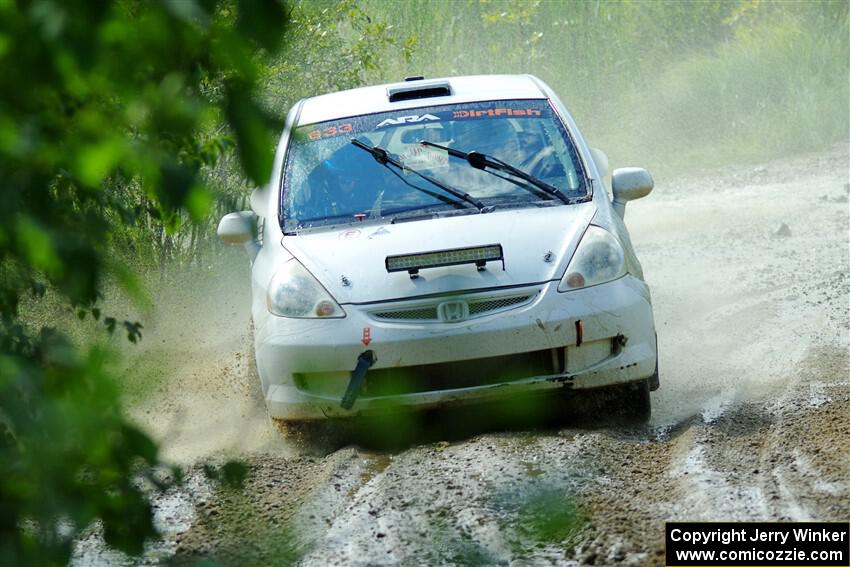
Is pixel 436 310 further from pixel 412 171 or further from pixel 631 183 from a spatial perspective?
pixel 631 183

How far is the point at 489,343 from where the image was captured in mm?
5660

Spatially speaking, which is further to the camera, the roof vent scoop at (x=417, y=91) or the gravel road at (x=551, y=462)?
the roof vent scoop at (x=417, y=91)

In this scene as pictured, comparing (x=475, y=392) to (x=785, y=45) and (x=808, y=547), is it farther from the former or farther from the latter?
(x=785, y=45)

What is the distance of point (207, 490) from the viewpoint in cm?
549

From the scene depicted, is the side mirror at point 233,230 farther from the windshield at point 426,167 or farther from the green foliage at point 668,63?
the green foliage at point 668,63

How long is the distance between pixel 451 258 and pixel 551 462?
1.10m

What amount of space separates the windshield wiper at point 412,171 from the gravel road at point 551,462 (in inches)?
47.9

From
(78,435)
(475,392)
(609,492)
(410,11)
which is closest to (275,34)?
(78,435)

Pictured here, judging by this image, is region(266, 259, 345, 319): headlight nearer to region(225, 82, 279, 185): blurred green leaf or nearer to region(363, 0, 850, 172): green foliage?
region(225, 82, 279, 185): blurred green leaf

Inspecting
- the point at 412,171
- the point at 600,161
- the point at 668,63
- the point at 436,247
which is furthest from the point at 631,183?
the point at 668,63

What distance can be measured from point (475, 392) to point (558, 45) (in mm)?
15552

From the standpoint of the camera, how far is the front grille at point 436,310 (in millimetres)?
5715

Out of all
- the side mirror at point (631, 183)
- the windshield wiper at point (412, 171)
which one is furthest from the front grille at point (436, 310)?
the side mirror at point (631, 183)

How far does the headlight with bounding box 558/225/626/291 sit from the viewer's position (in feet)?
19.2
